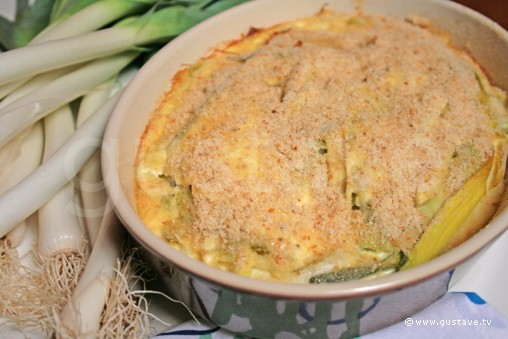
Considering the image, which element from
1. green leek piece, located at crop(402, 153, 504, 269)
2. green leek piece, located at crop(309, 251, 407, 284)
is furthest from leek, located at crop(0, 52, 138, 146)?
green leek piece, located at crop(402, 153, 504, 269)

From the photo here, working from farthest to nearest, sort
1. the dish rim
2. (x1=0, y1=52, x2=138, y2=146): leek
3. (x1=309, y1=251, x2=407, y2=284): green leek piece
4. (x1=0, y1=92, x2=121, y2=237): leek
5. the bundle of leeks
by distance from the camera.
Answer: (x1=0, y1=52, x2=138, y2=146): leek, (x1=0, y1=92, x2=121, y2=237): leek, the bundle of leeks, (x1=309, y1=251, x2=407, y2=284): green leek piece, the dish rim

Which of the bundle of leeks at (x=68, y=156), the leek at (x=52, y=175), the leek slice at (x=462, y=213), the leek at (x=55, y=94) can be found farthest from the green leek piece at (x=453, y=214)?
the leek at (x=55, y=94)

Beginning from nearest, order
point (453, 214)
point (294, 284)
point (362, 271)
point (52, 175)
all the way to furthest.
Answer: point (294, 284), point (362, 271), point (453, 214), point (52, 175)

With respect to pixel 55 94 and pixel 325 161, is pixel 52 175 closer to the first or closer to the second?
pixel 55 94

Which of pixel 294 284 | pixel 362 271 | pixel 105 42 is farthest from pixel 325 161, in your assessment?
pixel 105 42

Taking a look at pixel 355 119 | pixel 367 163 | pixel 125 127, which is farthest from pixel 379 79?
pixel 125 127

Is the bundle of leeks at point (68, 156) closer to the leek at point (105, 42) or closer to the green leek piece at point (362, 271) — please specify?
the leek at point (105, 42)

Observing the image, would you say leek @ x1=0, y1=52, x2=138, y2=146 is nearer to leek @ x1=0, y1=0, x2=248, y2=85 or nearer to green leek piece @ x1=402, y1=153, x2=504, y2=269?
leek @ x1=0, y1=0, x2=248, y2=85
